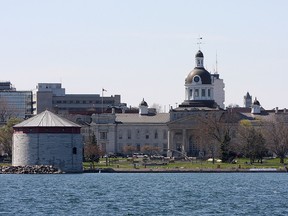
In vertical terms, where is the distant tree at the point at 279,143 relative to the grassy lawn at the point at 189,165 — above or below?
above

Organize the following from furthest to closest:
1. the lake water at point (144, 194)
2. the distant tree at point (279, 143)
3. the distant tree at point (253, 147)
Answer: the distant tree at point (279, 143) → the distant tree at point (253, 147) → the lake water at point (144, 194)

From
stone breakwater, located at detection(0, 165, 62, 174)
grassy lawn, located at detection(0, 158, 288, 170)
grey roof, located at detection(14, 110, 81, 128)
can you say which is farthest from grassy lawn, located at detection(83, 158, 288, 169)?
stone breakwater, located at detection(0, 165, 62, 174)

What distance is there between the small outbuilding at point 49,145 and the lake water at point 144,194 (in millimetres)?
8838

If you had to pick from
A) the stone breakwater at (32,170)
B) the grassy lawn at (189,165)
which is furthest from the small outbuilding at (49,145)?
the grassy lawn at (189,165)

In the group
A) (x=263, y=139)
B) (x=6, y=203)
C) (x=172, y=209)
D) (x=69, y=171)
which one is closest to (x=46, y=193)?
(x=6, y=203)

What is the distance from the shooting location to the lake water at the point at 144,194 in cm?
8939

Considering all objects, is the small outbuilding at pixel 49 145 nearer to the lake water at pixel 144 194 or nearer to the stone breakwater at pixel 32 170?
the stone breakwater at pixel 32 170

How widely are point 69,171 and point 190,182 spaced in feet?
105

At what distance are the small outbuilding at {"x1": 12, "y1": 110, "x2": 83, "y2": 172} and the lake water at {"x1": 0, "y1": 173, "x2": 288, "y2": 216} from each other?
884 centimetres

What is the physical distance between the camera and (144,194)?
109000mm

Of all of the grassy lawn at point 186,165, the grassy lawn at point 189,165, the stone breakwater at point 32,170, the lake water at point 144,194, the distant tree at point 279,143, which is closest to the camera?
the lake water at point 144,194

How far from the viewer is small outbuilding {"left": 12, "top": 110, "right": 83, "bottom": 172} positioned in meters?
163

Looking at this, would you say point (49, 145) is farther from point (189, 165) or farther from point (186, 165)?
point (189, 165)

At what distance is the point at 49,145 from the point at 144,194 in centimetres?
5583
